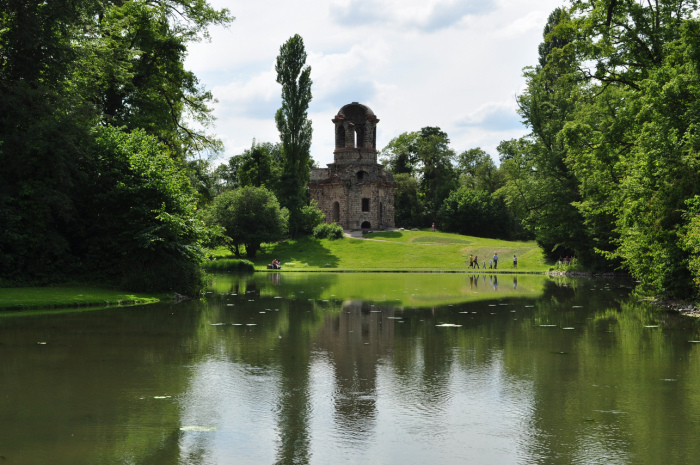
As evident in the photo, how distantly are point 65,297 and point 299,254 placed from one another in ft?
138

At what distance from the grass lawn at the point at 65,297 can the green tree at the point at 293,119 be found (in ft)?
152

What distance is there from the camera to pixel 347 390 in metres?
8.28

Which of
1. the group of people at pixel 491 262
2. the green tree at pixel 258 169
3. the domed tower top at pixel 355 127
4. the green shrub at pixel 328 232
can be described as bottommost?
the group of people at pixel 491 262

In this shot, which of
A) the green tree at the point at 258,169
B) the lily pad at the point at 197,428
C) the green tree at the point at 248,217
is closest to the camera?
the lily pad at the point at 197,428

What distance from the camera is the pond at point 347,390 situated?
590 cm

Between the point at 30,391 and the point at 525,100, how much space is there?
146ft

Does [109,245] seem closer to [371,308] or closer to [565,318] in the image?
[371,308]

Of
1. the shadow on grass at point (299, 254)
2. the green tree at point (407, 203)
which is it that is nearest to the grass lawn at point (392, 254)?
the shadow on grass at point (299, 254)

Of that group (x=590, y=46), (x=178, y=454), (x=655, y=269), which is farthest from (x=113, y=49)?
(x=178, y=454)

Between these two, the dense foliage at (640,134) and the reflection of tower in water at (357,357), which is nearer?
the reflection of tower in water at (357,357)

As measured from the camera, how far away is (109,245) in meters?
22.4

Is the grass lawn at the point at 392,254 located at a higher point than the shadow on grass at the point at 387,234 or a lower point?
lower

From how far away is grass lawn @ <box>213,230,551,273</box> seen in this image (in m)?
52.9

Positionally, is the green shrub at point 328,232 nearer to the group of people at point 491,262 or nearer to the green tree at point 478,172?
the group of people at point 491,262
